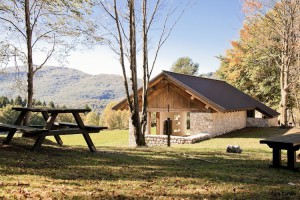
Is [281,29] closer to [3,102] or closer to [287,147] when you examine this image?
[287,147]

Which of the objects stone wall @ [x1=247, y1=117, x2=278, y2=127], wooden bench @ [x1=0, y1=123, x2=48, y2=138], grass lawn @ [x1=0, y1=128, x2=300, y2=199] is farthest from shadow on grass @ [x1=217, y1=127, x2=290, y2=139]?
wooden bench @ [x1=0, y1=123, x2=48, y2=138]

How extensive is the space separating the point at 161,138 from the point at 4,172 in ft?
49.4

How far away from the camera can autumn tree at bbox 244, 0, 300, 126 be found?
21.3m

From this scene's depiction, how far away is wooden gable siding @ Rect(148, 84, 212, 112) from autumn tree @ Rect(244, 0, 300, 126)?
278 inches

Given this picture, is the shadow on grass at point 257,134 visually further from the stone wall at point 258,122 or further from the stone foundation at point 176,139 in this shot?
the stone wall at point 258,122

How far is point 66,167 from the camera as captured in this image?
5.64m

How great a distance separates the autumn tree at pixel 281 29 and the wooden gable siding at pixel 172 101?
23.1 ft

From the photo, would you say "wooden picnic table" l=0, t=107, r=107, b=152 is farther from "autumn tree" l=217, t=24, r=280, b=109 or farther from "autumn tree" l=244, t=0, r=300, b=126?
"autumn tree" l=217, t=24, r=280, b=109

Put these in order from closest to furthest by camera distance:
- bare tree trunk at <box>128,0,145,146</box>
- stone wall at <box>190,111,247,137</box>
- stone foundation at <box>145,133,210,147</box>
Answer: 1. bare tree trunk at <box>128,0,145,146</box>
2. stone foundation at <box>145,133,210,147</box>
3. stone wall at <box>190,111,247,137</box>

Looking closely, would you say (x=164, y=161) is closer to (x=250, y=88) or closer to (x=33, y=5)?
(x=33, y=5)

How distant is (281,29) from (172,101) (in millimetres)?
9580

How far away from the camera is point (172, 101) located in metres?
21.9

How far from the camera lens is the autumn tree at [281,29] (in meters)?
21.3

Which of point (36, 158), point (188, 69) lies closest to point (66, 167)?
point (36, 158)
